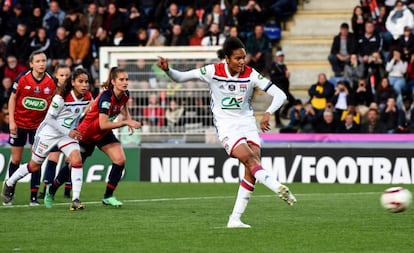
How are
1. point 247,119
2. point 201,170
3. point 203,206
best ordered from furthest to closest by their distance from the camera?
point 201,170
point 203,206
point 247,119

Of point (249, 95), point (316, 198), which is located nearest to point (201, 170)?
point (316, 198)

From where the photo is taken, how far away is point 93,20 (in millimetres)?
29578

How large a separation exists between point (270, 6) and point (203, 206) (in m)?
13.6

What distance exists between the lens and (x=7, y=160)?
24531 millimetres

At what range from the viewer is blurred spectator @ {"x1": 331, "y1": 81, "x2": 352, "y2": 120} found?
26078 millimetres

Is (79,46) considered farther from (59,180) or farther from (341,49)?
(59,180)

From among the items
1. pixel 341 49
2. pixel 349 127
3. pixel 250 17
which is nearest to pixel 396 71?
pixel 341 49

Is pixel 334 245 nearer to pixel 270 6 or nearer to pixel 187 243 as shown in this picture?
pixel 187 243

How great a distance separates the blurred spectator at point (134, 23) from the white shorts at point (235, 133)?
16.2 metres

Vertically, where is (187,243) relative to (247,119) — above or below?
below

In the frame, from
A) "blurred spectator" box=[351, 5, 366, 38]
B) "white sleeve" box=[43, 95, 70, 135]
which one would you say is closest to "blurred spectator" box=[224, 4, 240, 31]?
"blurred spectator" box=[351, 5, 366, 38]

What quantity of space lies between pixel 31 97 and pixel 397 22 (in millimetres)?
12636

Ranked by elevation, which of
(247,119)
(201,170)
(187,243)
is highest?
(247,119)

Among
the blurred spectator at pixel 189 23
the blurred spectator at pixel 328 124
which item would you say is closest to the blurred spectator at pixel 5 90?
the blurred spectator at pixel 189 23
